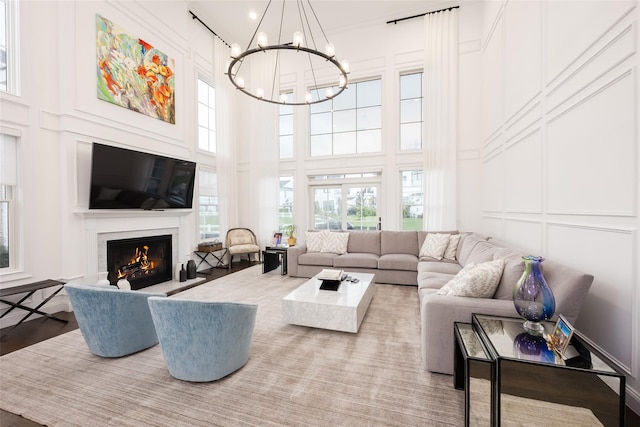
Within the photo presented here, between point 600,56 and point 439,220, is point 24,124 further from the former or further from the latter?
point 439,220

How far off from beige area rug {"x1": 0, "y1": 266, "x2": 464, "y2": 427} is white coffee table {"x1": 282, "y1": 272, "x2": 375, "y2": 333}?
0.11m

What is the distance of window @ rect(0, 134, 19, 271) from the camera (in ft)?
10.1

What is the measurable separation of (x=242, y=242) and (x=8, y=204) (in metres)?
3.88

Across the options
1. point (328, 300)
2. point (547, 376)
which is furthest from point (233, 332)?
point (547, 376)

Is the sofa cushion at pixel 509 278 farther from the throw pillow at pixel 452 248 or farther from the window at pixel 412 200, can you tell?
the window at pixel 412 200

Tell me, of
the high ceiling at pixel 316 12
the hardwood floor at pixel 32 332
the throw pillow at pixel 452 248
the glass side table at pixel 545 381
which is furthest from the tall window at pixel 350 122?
the hardwood floor at pixel 32 332

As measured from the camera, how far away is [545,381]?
1662mm

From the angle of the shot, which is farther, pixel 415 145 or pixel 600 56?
pixel 415 145

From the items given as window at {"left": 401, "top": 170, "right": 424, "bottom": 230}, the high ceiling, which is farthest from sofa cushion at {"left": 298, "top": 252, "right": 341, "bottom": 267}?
the high ceiling

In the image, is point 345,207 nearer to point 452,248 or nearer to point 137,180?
point 452,248

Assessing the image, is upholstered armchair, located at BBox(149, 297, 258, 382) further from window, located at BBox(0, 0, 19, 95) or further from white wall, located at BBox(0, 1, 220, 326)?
window, located at BBox(0, 0, 19, 95)

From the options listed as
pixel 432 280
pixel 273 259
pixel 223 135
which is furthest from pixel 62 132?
pixel 432 280

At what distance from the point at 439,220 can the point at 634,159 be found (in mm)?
3781

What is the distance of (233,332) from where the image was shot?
2.03 m
